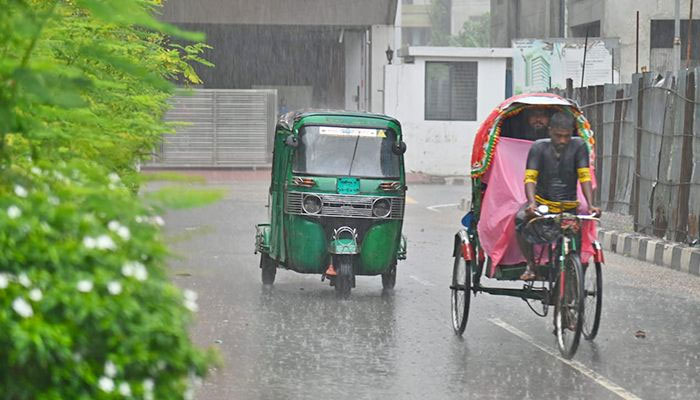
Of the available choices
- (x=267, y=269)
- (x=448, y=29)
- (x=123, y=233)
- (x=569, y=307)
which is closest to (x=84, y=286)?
(x=123, y=233)

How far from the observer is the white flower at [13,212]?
398cm

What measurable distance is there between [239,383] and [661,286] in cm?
742

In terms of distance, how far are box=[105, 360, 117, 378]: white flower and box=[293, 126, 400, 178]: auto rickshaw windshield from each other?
32.1 feet

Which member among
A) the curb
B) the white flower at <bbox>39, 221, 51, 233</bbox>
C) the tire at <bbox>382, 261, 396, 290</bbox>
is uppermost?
the white flower at <bbox>39, 221, 51, 233</bbox>

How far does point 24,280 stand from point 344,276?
954cm

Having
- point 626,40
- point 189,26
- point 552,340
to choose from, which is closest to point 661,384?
point 552,340

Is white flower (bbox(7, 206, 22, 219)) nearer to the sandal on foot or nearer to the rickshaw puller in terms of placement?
the rickshaw puller

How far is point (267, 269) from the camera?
563 inches

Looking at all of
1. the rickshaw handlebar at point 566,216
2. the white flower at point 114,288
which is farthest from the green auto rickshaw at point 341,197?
the white flower at point 114,288

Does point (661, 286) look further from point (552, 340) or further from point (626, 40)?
→ point (626, 40)

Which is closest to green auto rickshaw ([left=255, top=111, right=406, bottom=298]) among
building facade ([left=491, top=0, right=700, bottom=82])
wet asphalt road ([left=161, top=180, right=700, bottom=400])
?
wet asphalt road ([left=161, top=180, right=700, bottom=400])

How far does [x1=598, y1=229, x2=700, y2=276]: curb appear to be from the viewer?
16500mm

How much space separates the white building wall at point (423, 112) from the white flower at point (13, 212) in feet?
115

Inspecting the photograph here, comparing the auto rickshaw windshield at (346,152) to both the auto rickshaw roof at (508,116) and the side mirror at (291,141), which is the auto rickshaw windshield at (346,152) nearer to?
the side mirror at (291,141)
